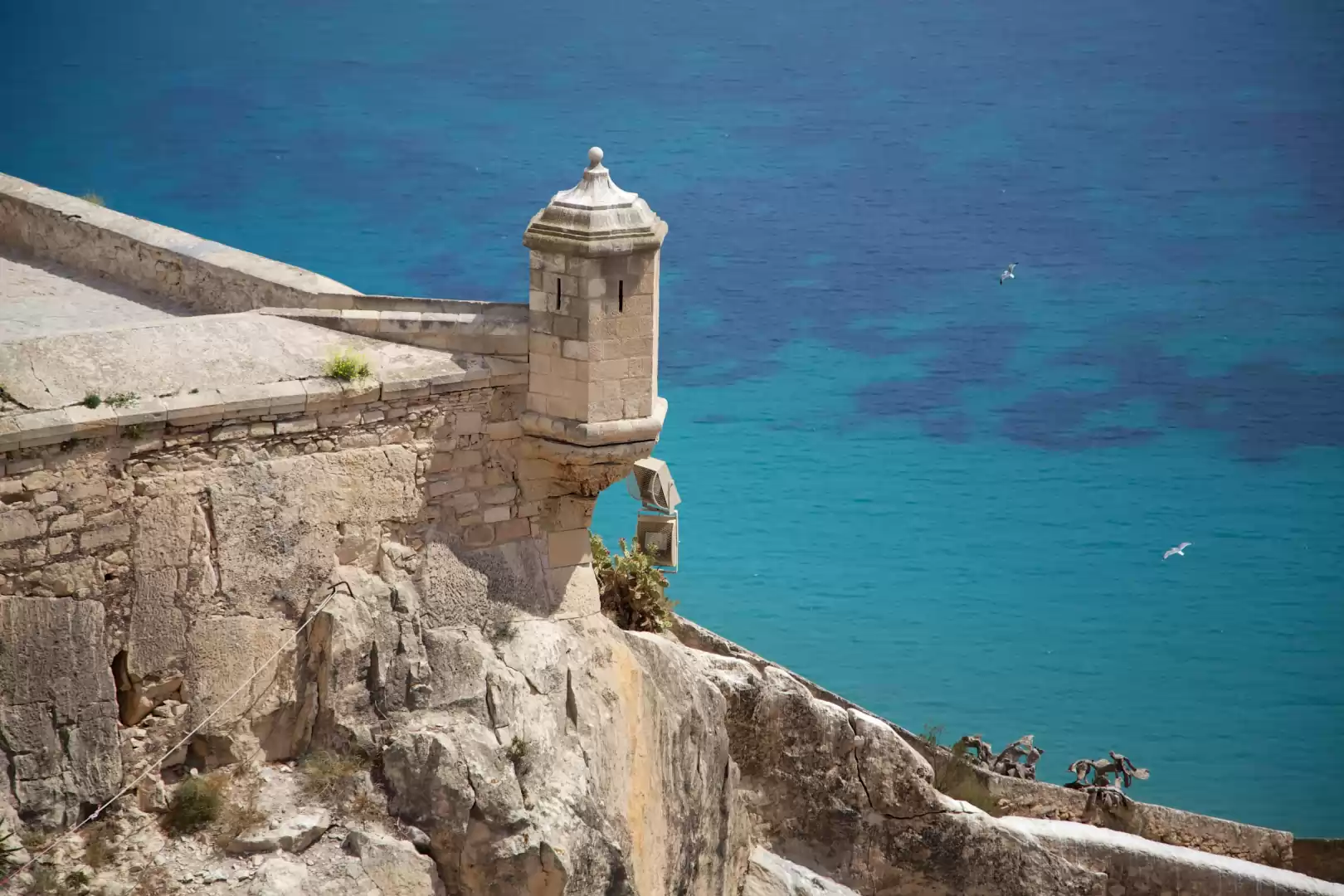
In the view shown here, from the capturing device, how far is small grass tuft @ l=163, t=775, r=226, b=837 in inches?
551

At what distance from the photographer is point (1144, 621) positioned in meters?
27.0

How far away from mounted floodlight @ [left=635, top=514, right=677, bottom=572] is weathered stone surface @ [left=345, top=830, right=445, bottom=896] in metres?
5.58

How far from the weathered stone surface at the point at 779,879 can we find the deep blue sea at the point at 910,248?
19.5 feet

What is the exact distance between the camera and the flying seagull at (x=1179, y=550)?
89.6 ft

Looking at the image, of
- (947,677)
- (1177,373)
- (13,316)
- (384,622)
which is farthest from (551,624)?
(1177,373)

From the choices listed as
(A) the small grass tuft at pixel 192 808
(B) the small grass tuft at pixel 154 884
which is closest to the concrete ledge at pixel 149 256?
(A) the small grass tuft at pixel 192 808

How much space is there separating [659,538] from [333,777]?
5668 mm

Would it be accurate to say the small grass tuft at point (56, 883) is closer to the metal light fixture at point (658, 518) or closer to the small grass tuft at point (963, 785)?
the metal light fixture at point (658, 518)

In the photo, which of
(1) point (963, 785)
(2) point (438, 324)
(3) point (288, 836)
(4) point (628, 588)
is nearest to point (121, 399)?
(2) point (438, 324)

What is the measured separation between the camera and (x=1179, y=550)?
89.2 feet

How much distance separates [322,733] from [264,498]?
6.09 feet

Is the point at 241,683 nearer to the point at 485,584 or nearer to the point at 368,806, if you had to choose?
the point at 368,806

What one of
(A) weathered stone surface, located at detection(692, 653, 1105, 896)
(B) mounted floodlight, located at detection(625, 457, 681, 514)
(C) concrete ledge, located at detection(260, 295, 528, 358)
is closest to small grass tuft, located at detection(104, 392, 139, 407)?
(C) concrete ledge, located at detection(260, 295, 528, 358)

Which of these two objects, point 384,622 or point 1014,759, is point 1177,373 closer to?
point 1014,759
